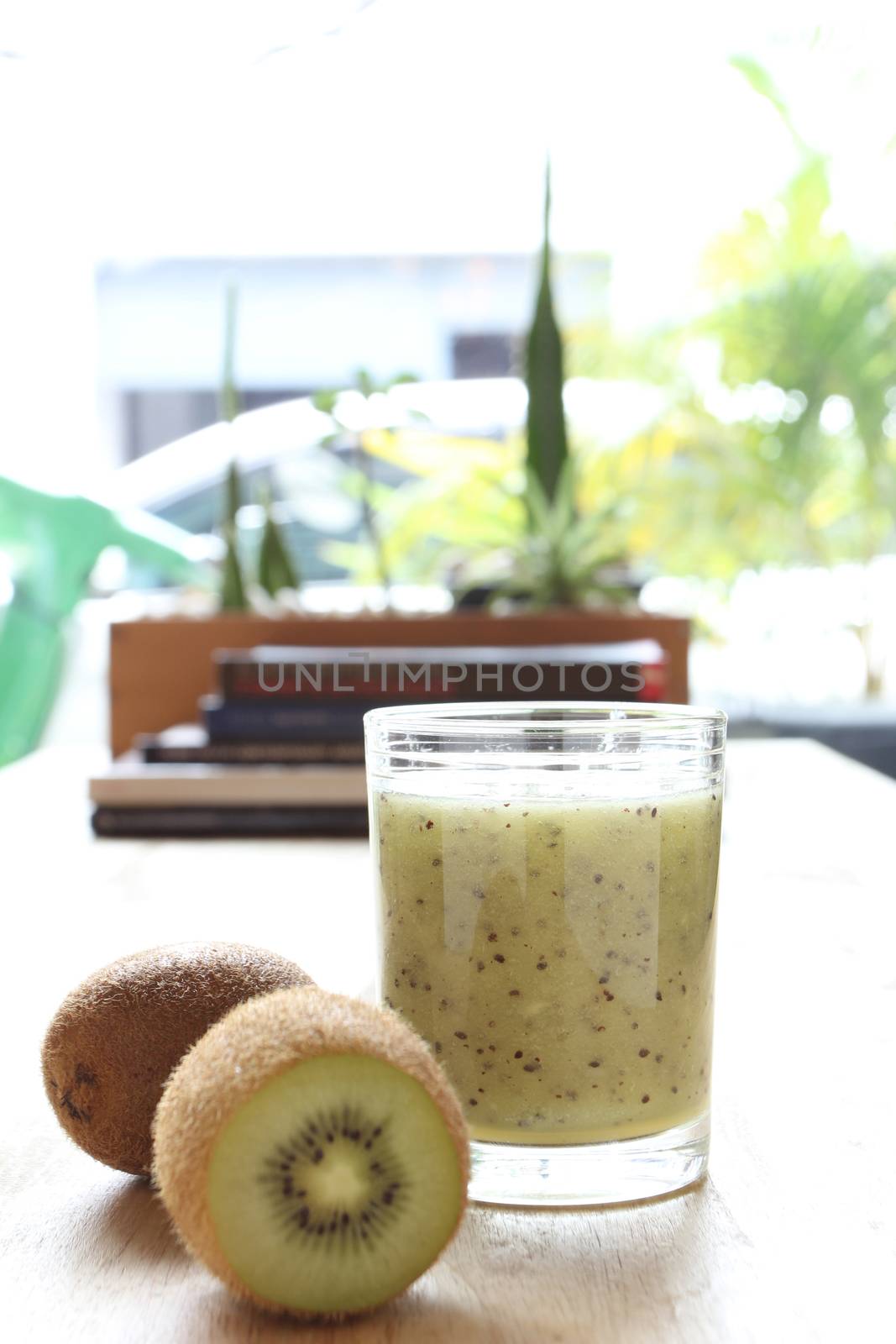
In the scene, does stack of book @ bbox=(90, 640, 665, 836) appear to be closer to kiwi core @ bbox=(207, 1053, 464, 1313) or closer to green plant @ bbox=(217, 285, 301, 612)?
green plant @ bbox=(217, 285, 301, 612)

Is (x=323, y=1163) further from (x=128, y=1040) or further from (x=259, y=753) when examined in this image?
(x=259, y=753)

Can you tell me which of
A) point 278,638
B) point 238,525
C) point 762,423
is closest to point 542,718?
point 278,638

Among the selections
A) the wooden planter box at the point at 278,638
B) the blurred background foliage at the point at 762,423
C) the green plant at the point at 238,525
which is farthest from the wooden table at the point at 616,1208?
the blurred background foliage at the point at 762,423

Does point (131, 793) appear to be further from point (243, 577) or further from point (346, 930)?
point (243, 577)

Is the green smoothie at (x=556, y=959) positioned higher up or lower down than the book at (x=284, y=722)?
higher up

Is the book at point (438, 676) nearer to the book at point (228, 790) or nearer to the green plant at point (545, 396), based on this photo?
the book at point (228, 790)

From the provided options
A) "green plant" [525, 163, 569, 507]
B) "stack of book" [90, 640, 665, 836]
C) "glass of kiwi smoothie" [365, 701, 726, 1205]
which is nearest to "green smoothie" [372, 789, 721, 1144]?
"glass of kiwi smoothie" [365, 701, 726, 1205]
